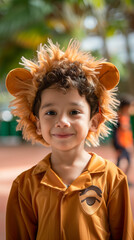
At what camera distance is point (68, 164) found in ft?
4.38

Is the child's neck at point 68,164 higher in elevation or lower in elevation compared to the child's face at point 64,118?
lower

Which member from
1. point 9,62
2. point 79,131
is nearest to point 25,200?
point 79,131

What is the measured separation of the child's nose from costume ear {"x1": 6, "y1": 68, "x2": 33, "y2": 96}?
1.05 ft

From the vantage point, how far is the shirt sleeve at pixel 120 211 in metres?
1.25

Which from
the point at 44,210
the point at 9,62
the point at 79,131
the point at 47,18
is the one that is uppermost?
the point at 47,18

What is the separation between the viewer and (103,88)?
138cm

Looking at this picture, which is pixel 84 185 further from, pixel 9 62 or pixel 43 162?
pixel 9 62

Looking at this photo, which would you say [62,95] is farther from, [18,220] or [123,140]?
[123,140]

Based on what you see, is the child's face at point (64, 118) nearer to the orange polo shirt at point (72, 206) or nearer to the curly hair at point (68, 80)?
the curly hair at point (68, 80)

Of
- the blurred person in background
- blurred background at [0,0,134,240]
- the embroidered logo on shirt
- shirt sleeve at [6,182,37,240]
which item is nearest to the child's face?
the embroidered logo on shirt

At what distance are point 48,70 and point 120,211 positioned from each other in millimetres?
812

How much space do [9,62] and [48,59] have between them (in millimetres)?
8319

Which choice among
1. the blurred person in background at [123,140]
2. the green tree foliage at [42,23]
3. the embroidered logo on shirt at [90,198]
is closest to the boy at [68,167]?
the embroidered logo on shirt at [90,198]

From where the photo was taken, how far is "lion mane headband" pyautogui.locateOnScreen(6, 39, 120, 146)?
134 cm
